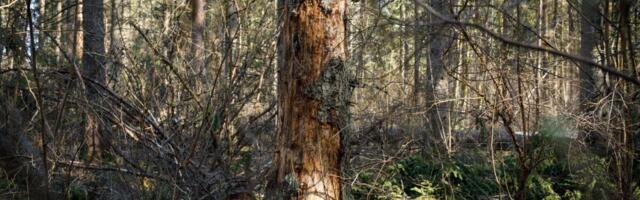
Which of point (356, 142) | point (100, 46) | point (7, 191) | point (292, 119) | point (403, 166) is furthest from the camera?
point (100, 46)

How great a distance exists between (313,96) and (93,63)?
4560mm

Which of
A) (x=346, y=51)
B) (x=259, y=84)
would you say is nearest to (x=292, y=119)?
(x=346, y=51)

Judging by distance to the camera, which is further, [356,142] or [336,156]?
[356,142]

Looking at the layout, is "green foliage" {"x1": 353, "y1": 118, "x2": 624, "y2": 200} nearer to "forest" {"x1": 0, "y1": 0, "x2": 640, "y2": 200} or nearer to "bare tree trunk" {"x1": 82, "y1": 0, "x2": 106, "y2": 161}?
"forest" {"x1": 0, "y1": 0, "x2": 640, "y2": 200}

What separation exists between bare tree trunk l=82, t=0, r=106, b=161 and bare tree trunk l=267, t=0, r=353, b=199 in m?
1.95

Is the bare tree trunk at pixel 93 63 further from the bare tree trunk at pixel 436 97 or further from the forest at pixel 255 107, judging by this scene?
the bare tree trunk at pixel 436 97

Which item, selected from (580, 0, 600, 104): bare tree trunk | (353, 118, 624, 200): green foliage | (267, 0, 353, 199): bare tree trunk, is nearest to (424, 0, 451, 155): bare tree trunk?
(353, 118, 624, 200): green foliage

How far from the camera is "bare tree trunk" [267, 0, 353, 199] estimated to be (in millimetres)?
3602

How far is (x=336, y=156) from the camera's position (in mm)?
3697

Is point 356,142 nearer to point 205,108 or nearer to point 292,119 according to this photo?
point 205,108

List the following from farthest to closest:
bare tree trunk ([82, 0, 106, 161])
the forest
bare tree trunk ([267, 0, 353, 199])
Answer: bare tree trunk ([82, 0, 106, 161])
the forest
bare tree trunk ([267, 0, 353, 199])

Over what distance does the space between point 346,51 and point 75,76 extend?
7.37 feet

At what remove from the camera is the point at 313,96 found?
360cm

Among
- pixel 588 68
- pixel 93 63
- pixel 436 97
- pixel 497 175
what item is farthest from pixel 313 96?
pixel 93 63
